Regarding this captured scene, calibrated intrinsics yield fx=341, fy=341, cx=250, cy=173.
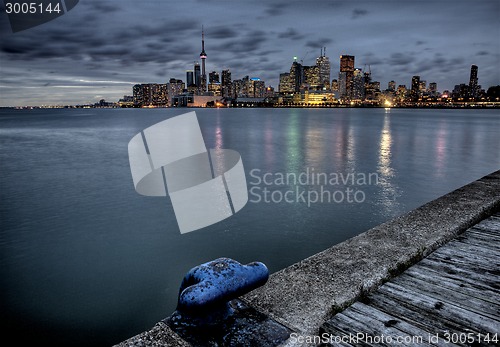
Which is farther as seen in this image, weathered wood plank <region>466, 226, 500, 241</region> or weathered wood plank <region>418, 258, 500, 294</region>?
weathered wood plank <region>466, 226, 500, 241</region>

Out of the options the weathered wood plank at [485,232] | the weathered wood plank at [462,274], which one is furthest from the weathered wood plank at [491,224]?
the weathered wood plank at [462,274]

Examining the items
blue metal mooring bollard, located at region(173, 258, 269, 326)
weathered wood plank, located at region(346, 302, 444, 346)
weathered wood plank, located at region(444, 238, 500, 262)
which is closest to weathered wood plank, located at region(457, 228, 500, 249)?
weathered wood plank, located at region(444, 238, 500, 262)

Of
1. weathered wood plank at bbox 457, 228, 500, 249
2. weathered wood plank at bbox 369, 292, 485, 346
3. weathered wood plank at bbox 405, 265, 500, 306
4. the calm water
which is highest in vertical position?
weathered wood plank at bbox 457, 228, 500, 249

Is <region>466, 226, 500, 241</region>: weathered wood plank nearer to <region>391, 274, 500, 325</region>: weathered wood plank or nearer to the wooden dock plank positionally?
the wooden dock plank

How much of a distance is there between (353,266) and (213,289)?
1.68m

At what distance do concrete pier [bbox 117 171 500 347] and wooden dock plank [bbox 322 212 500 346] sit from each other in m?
0.10

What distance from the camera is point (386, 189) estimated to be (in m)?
13.8

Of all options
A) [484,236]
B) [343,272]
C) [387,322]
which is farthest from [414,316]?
[484,236]

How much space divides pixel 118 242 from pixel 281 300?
676cm

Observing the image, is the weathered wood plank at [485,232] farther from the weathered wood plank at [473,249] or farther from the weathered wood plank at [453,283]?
the weathered wood plank at [453,283]

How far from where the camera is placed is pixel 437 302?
9.52 feet

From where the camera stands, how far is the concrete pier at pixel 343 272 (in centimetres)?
256

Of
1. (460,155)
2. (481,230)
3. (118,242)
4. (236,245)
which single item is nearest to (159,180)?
(118,242)

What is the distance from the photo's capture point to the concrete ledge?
274 centimetres
